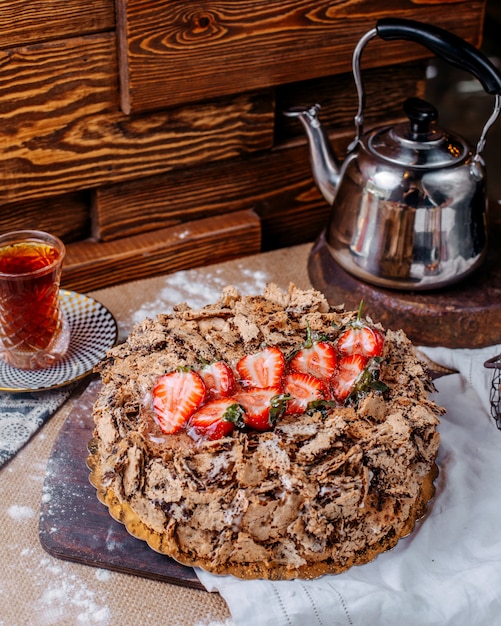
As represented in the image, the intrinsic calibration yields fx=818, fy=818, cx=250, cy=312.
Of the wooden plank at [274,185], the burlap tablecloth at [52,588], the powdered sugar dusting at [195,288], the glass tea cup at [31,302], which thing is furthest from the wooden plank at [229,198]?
the burlap tablecloth at [52,588]

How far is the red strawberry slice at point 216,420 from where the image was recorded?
3.86ft

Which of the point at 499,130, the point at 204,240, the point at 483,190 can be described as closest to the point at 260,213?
the point at 204,240

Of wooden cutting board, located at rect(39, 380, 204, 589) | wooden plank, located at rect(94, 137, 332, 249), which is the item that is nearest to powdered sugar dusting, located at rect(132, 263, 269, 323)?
wooden plank, located at rect(94, 137, 332, 249)

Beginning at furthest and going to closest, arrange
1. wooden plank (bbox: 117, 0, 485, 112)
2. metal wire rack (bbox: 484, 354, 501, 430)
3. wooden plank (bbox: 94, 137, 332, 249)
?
wooden plank (bbox: 94, 137, 332, 249)
wooden plank (bbox: 117, 0, 485, 112)
metal wire rack (bbox: 484, 354, 501, 430)

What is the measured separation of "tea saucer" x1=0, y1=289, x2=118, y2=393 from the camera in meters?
1.52

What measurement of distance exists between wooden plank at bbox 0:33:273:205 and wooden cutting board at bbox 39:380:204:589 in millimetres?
655

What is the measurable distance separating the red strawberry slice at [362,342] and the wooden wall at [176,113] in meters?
0.72

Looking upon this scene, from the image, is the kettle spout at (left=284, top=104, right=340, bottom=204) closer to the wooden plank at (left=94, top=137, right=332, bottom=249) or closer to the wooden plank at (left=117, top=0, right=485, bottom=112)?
the wooden plank at (left=117, top=0, right=485, bottom=112)

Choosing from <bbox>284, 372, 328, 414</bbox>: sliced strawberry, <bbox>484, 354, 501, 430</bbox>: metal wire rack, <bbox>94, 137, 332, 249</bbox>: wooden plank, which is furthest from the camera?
<bbox>94, 137, 332, 249</bbox>: wooden plank

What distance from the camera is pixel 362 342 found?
133 centimetres

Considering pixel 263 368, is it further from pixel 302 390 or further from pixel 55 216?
pixel 55 216

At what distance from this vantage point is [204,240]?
1977mm

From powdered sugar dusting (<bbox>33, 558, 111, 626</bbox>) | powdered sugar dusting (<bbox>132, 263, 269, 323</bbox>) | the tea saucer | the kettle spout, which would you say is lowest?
powdered sugar dusting (<bbox>132, 263, 269, 323</bbox>)

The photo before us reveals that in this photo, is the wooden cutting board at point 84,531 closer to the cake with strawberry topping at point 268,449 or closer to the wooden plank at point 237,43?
the cake with strawberry topping at point 268,449
